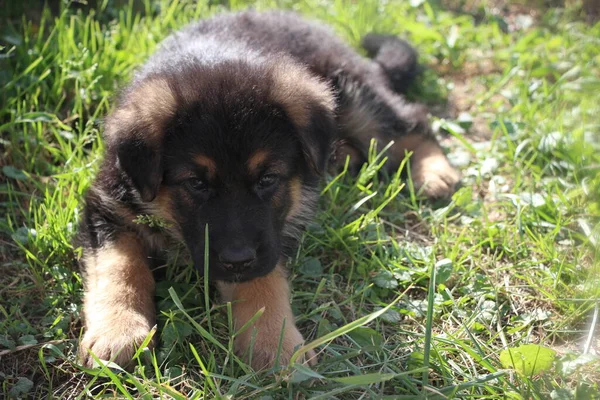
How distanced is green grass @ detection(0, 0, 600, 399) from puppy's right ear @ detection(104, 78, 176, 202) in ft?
1.48

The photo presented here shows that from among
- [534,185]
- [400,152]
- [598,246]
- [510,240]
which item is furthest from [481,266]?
[400,152]

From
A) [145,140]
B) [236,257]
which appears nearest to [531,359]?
[236,257]

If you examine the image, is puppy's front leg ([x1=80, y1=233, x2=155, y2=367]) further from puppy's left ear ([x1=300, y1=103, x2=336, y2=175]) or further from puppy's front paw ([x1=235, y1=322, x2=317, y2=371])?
puppy's left ear ([x1=300, y1=103, x2=336, y2=175])

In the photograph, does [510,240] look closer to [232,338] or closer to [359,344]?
[359,344]

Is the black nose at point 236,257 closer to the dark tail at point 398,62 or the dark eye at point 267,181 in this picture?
the dark eye at point 267,181

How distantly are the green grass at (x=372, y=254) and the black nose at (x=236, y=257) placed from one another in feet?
0.62

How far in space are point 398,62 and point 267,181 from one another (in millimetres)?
1847

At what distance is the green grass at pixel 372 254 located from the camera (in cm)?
225

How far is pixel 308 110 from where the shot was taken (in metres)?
2.67

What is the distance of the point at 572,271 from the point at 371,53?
7.30ft

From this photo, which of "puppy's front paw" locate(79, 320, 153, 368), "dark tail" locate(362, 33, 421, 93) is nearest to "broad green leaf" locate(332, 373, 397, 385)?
"puppy's front paw" locate(79, 320, 153, 368)

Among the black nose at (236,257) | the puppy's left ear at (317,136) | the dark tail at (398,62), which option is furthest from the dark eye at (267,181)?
the dark tail at (398,62)

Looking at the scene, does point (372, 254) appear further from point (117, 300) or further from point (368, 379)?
point (117, 300)

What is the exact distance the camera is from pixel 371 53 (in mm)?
4480
